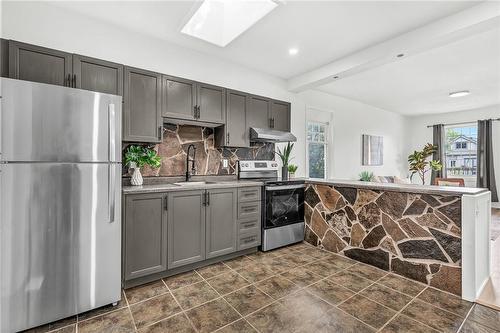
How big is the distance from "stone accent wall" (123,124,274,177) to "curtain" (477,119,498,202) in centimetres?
640

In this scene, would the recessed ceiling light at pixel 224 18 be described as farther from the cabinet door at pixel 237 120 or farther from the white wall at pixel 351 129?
the white wall at pixel 351 129

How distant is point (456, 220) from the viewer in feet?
7.41

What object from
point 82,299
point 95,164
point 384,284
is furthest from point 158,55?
point 384,284

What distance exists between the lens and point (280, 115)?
4.12 metres

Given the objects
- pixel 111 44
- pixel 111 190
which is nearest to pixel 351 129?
pixel 111 44

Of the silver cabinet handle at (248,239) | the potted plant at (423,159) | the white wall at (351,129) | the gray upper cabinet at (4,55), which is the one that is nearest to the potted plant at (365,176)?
the white wall at (351,129)

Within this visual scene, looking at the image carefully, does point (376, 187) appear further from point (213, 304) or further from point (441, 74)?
point (441, 74)

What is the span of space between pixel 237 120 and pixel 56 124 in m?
2.19

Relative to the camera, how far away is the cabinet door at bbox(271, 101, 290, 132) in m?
4.02

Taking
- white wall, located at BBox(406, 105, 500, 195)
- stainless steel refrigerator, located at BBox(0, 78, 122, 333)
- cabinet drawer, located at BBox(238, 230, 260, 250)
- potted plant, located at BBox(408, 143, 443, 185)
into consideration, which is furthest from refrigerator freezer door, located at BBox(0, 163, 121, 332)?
white wall, located at BBox(406, 105, 500, 195)

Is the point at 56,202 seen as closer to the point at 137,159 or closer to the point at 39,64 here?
the point at 137,159

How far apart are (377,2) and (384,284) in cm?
277

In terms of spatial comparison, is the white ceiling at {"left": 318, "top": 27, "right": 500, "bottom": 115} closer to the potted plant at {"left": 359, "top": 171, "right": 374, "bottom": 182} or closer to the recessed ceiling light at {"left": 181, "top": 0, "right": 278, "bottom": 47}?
the potted plant at {"left": 359, "top": 171, "right": 374, "bottom": 182}

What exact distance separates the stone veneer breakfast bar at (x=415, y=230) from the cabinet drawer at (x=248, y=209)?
0.96m
